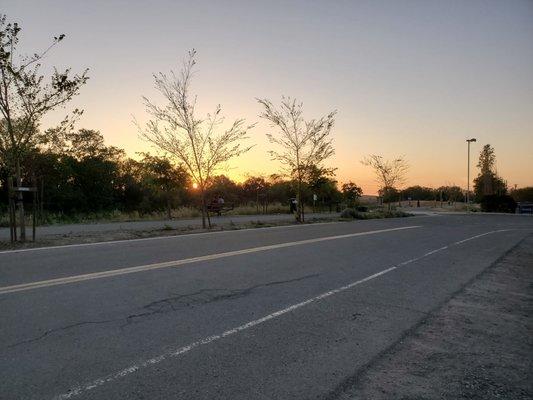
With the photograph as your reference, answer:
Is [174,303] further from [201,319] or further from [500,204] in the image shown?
[500,204]

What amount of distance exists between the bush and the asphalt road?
172ft

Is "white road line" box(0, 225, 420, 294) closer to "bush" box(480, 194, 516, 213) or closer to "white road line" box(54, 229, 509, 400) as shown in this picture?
"white road line" box(54, 229, 509, 400)

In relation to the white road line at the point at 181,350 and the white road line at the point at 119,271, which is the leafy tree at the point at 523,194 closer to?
the white road line at the point at 119,271

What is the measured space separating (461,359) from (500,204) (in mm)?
59799

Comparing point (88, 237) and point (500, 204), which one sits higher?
point (500, 204)

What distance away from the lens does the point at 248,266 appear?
30.7 feet

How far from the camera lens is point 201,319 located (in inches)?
215

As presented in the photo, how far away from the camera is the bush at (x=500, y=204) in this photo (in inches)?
2224

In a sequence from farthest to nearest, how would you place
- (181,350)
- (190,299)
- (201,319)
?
(190,299) < (201,319) < (181,350)

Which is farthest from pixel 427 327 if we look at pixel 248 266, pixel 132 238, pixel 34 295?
pixel 132 238

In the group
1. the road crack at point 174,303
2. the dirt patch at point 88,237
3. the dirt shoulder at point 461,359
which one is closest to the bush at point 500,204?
the dirt patch at point 88,237

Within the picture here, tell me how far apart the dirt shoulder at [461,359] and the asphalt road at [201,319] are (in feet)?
0.74

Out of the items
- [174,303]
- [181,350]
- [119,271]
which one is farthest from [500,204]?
[181,350]

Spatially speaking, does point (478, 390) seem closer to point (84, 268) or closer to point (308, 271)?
point (308, 271)
